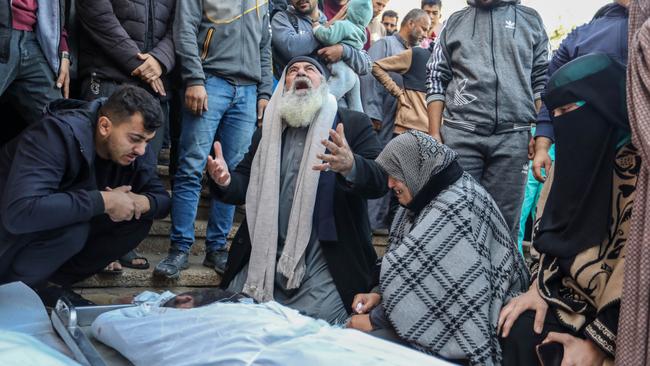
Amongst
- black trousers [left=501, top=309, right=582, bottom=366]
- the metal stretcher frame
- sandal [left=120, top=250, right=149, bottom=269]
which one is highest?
black trousers [left=501, top=309, right=582, bottom=366]

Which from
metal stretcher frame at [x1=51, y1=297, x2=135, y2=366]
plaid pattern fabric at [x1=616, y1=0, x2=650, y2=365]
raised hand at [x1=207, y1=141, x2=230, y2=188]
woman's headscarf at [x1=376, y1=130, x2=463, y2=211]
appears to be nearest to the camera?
plaid pattern fabric at [x1=616, y1=0, x2=650, y2=365]

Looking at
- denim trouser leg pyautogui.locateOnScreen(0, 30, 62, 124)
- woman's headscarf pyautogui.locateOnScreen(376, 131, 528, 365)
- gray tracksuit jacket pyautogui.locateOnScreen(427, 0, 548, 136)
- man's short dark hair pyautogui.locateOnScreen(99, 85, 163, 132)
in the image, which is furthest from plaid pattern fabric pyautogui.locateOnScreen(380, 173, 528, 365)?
denim trouser leg pyautogui.locateOnScreen(0, 30, 62, 124)

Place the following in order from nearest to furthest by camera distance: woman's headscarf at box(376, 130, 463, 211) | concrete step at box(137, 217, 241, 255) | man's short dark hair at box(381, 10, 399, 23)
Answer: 1. woman's headscarf at box(376, 130, 463, 211)
2. concrete step at box(137, 217, 241, 255)
3. man's short dark hair at box(381, 10, 399, 23)

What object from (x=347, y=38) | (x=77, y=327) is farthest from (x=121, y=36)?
(x=77, y=327)

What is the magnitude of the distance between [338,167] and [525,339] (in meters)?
1.20

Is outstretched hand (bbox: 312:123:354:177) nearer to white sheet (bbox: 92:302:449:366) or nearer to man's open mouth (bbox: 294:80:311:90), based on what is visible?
man's open mouth (bbox: 294:80:311:90)

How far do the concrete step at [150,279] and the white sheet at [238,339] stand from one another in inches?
42.9

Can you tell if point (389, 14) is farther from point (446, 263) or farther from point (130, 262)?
point (446, 263)

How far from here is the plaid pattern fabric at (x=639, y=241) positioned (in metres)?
2.02

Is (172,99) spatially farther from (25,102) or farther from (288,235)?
(288,235)

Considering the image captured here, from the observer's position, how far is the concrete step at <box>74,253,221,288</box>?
142 inches

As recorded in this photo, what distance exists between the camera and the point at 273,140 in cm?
362

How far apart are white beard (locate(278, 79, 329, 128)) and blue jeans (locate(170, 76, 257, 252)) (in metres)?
0.52

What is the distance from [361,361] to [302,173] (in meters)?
1.79
